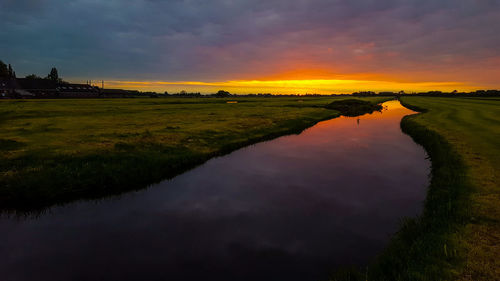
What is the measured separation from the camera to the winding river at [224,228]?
29.7ft

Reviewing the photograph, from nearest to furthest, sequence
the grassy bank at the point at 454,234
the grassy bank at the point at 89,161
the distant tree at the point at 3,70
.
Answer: the grassy bank at the point at 454,234 → the grassy bank at the point at 89,161 → the distant tree at the point at 3,70

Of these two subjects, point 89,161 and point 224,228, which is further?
point 89,161

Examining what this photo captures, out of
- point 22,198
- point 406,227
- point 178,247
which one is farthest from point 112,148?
point 406,227

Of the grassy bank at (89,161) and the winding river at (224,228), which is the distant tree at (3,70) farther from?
the winding river at (224,228)

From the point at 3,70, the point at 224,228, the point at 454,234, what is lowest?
the point at 224,228

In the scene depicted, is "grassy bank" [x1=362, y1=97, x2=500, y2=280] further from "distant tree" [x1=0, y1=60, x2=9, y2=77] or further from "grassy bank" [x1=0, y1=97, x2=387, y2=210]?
"distant tree" [x1=0, y1=60, x2=9, y2=77]

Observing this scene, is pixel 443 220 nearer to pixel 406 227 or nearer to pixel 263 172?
pixel 406 227

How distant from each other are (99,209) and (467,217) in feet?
54.1

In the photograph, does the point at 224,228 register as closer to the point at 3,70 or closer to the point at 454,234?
the point at 454,234

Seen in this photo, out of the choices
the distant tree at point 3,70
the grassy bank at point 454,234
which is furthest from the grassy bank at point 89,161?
the distant tree at point 3,70

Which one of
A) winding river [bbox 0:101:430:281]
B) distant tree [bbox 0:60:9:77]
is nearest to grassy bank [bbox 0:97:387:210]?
winding river [bbox 0:101:430:281]

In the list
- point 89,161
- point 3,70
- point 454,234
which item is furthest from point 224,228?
point 3,70

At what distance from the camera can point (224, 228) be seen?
11.6m

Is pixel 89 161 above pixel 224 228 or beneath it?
above
